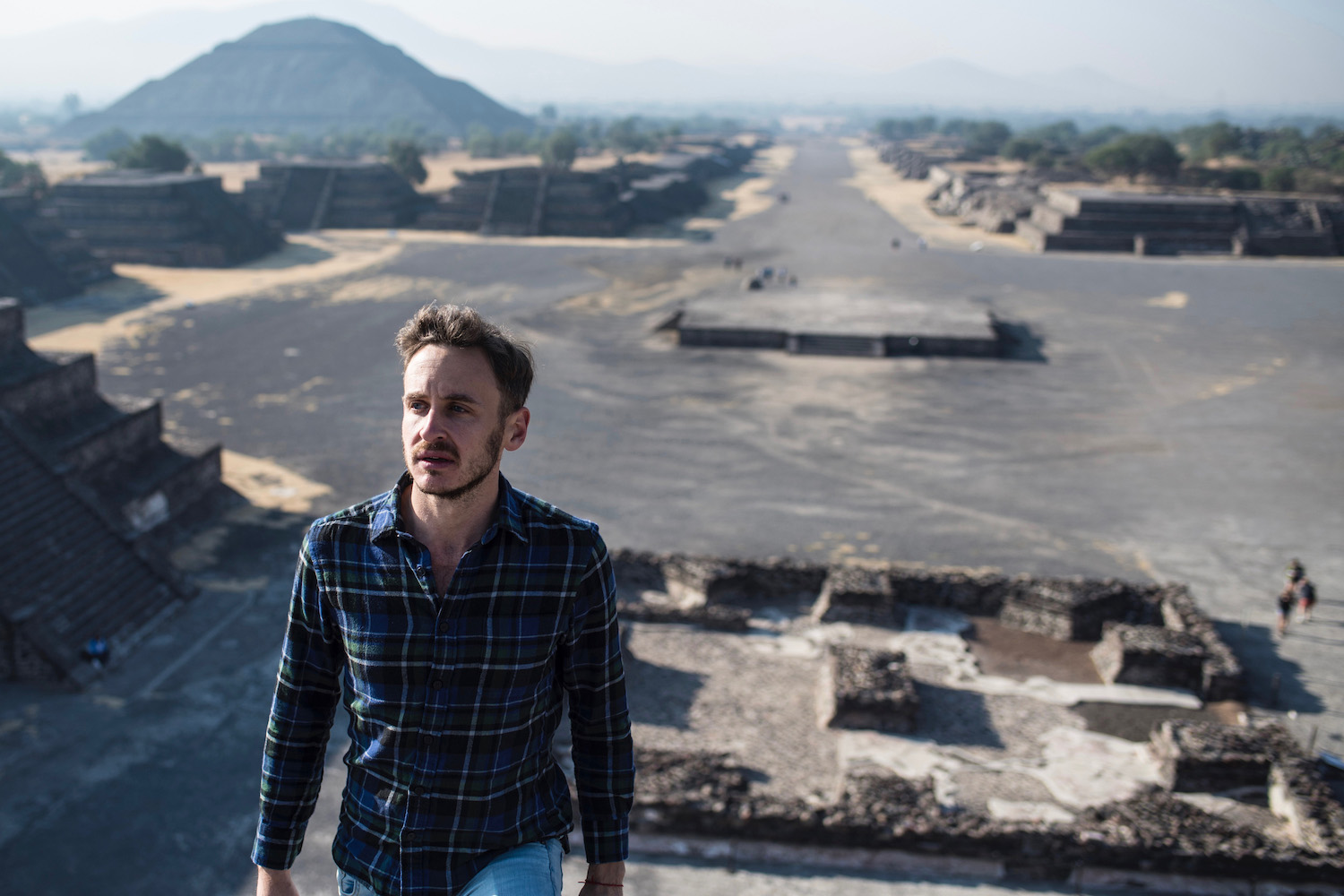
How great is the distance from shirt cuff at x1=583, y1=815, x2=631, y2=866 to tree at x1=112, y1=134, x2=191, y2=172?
6305cm

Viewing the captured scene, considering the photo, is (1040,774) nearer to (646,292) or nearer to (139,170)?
(646,292)

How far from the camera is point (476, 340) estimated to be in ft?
8.79

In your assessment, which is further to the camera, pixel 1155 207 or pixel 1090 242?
pixel 1155 207

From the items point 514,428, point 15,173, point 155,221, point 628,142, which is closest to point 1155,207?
point 155,221

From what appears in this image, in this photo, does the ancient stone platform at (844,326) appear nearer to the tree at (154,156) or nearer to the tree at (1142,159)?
the tree at (154,156)

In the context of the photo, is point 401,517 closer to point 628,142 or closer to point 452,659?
point 452,659

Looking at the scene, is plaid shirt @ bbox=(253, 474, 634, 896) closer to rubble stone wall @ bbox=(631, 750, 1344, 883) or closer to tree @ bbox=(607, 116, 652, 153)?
rubble stone wall @ bbox=(631, 750, 1344, 883)

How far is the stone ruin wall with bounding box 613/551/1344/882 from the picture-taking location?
29.5 ft

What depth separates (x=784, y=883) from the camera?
896 cm

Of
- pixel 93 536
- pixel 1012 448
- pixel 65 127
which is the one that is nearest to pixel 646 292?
pixel 1012 448

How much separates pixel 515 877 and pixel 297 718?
79cm

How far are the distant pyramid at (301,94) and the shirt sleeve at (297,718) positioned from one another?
482 ft

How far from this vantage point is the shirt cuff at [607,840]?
9.11 ft

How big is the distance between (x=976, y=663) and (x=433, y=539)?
1192 cm
